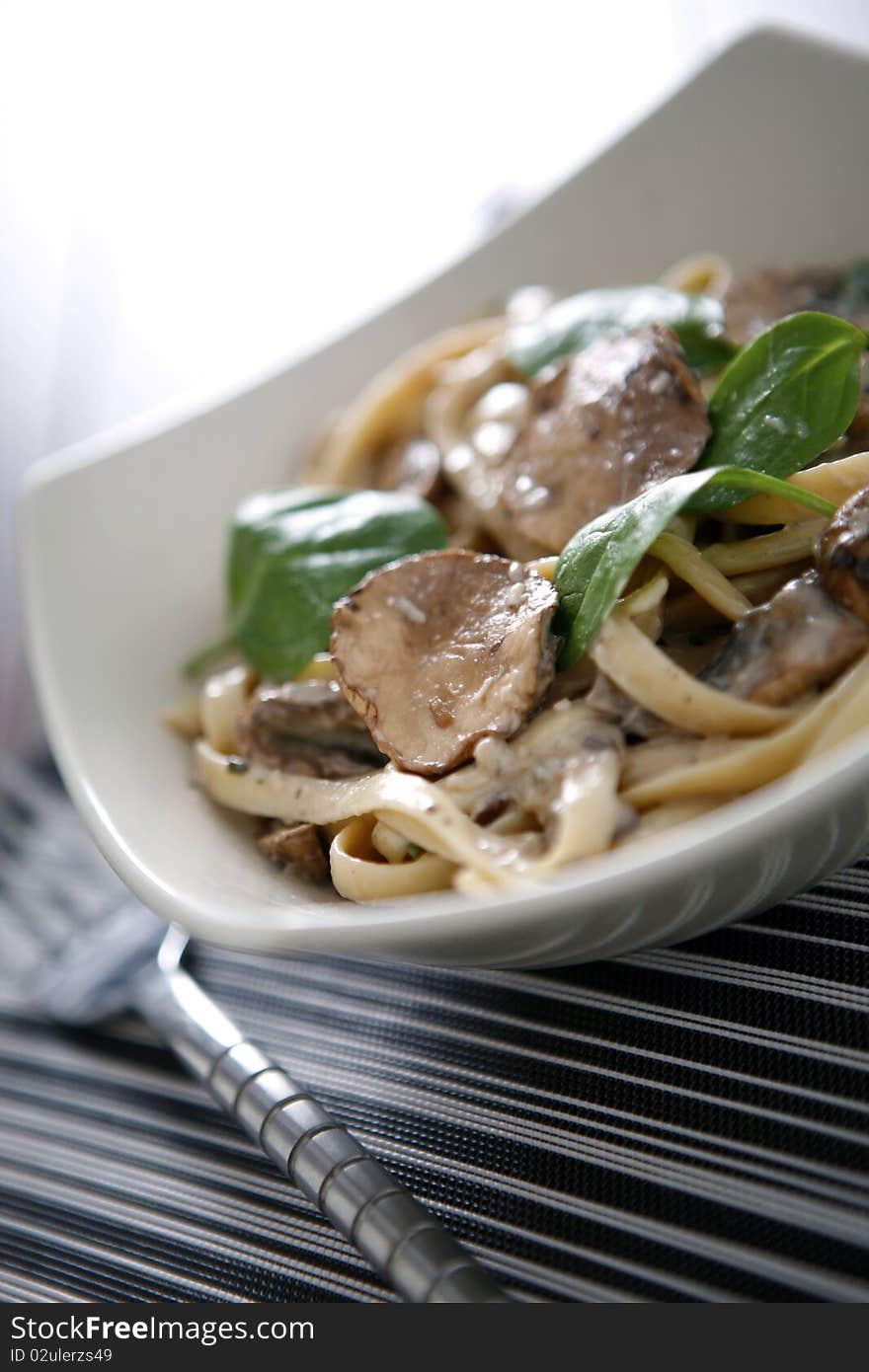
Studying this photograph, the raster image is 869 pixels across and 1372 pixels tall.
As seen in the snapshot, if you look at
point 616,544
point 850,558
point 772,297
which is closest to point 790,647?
point 850,558

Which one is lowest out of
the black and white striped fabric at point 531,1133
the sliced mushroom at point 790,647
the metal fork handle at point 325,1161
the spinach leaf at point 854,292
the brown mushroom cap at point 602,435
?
the black and white striped fabric at point 531,1133

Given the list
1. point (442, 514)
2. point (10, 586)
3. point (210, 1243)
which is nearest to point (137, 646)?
point (442, 514)

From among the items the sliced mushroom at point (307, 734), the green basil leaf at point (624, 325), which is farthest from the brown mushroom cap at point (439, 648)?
the green basil leaf at point (624, 325)

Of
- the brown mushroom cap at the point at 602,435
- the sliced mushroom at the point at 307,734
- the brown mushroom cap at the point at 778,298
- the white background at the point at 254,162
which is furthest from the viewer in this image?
the white background at the point at 254,162

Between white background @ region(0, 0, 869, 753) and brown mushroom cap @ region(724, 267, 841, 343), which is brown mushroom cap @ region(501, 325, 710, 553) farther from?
white background @ region(0, 0, 869, 753)

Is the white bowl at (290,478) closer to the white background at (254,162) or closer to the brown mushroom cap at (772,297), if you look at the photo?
the brown mushroom cap at (772,297)

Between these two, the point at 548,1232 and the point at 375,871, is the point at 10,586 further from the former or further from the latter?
the point at 548,1232

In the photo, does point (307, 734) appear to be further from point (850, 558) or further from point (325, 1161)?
point (850, 558)

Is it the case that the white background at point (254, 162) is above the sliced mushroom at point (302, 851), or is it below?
above
